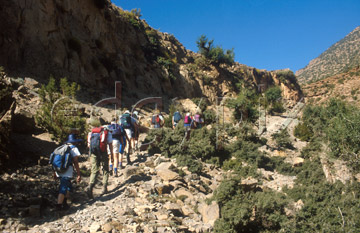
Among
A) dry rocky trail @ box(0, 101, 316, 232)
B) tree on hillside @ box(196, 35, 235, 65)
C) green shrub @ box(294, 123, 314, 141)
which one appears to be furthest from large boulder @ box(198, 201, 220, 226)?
tree on hillside @ box(196, 35, 235, 65)

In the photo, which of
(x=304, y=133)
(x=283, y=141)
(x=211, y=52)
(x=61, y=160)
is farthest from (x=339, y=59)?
(x=61, y=160)

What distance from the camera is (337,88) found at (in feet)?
183

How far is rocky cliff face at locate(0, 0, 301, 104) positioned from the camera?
12734 millimetres

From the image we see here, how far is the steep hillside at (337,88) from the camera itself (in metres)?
51.8

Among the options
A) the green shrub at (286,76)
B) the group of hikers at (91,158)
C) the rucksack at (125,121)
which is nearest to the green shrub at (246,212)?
the group of hikers at (91,158)

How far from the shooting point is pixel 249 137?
13.0 metres

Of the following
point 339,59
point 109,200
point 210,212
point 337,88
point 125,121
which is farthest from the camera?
point 339,59

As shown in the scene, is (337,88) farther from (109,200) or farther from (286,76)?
(109,200)

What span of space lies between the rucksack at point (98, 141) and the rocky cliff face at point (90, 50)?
381 inches

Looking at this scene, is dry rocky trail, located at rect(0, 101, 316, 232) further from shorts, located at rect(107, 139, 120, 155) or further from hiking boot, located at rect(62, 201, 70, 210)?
shorts, located at rect(107, 139, 120, 155)

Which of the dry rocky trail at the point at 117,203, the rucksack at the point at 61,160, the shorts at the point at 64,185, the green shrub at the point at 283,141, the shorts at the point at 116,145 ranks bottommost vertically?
the dry rocky trail at the point at 117,203

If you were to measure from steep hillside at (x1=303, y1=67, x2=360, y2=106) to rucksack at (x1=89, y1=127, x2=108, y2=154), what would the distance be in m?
57.6

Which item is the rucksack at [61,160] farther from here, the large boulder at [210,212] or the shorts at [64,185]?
the large boulder at [210,212]

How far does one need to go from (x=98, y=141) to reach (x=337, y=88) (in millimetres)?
64868
